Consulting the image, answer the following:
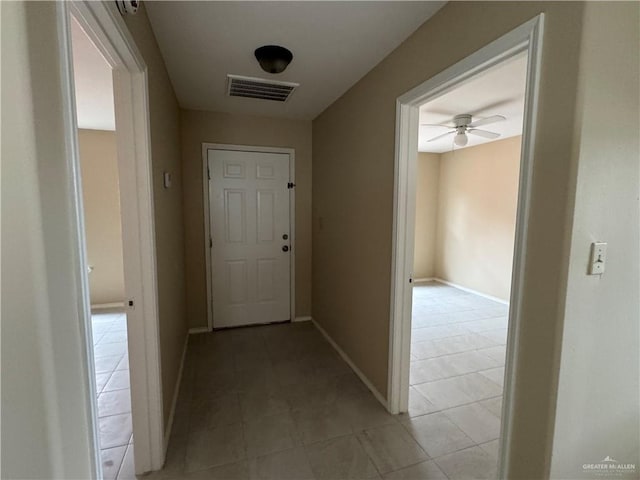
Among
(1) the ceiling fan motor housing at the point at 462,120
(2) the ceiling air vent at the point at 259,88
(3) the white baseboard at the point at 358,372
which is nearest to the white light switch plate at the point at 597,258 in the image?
(3) the white baseboard at the point at 358,372

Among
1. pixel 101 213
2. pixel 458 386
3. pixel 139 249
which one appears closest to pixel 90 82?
pixel 139 249

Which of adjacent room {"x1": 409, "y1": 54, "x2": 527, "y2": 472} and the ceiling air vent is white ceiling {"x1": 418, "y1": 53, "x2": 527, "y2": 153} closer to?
adjacent room {"x1": 409, "y1": 54, "x2": 527, "y2": 472}

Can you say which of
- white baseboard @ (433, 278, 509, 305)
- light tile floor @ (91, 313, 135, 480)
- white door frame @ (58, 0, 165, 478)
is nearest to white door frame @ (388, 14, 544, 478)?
white door frame @ (58, 0, 165, 478)

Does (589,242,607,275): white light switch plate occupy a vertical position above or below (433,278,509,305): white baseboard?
above

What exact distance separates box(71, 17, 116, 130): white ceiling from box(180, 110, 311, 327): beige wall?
0.71m

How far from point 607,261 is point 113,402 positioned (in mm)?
2899

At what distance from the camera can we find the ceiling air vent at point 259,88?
7.82ft

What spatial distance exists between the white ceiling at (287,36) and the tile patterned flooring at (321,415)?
234cm

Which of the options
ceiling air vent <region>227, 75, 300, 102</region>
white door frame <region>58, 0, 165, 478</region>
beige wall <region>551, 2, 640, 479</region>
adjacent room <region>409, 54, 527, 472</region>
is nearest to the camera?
beige wall <region>551, 2, 640, 479</region>

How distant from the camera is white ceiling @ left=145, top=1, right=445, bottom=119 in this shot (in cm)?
154

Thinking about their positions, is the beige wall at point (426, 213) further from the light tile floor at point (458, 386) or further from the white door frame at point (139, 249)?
the white door frame at point (139, 249)

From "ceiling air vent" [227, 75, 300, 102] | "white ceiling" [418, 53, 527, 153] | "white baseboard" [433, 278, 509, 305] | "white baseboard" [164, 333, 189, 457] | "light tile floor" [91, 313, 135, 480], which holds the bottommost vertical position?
"light tile floor" [91, 313, 135, 480]

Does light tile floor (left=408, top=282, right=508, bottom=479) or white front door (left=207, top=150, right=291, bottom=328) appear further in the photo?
white front door (left=207, top=150, right=291, bottom=328)

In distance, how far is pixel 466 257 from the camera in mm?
5129
